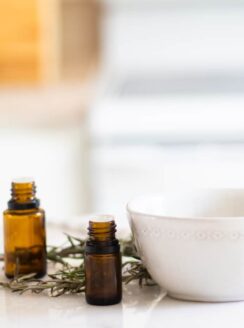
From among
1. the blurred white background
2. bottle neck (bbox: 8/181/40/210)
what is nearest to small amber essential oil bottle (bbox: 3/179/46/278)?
bottle neck (bbox: 8/181/40/210)

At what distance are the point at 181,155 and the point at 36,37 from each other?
0.91m

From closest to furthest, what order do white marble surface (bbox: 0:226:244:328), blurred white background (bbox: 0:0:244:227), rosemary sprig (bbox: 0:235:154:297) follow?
1. white marble surface (bbox: 0:226:244:328)
2. rosemary sprig (bbox: 0:235:154:297)
3. blurred white background (bbox: 0:0:244:227)

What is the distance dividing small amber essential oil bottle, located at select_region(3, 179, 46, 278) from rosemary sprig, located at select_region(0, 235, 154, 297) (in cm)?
2

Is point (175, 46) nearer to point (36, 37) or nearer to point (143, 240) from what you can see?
point (36, 37)

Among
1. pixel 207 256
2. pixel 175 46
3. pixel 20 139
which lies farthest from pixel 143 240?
pixel 175 46

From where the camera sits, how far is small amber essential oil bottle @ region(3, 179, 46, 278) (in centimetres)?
109

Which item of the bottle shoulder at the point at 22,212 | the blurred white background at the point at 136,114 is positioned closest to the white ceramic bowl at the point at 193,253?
the bottle shoulder at the point at 22,212

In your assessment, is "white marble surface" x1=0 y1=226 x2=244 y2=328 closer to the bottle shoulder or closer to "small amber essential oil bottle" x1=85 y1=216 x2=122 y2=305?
"small amber essential oil bottle" x1=85 y1=216 x2=122 y2=305

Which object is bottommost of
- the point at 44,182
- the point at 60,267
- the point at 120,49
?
the point at 44,182

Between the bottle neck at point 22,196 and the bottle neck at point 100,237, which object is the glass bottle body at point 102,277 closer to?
the bottle neck at point 100,237

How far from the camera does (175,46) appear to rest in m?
3.45

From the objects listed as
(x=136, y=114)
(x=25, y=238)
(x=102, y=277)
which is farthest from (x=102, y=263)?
(x=136, y=114)

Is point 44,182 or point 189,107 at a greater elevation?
point 189,107

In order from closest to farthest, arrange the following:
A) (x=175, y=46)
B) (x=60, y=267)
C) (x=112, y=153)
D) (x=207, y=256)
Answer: (x=207, y=256)
(x=60, y=267)
(x=112, y=153)
(x=175, y=46)
